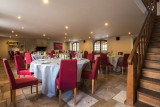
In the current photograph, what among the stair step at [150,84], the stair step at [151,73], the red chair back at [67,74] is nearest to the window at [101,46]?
the stair step at [151,73]

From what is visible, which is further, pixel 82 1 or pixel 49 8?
pixel 49 8

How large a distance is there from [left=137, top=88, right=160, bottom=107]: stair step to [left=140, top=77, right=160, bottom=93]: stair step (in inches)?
3.6

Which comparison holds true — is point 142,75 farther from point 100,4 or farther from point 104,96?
point 100,4

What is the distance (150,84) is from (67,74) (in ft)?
5.64

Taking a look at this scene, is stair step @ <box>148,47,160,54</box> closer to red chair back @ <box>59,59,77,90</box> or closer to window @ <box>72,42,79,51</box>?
red chair back @ <box>59,59,77,90</box>

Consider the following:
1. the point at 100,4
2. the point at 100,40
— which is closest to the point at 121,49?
the point at 100,40

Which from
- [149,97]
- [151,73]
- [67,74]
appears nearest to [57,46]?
[67,74]

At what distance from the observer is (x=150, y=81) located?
1.80 metres

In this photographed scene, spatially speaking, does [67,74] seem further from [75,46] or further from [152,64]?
[75,46]

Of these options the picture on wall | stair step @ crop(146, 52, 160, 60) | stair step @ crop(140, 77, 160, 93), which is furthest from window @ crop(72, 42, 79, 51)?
stair step @ crop(140, 77, 160, 93)

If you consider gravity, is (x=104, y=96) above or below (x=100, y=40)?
below

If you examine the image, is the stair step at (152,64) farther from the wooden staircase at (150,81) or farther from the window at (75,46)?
the window at (75,46)

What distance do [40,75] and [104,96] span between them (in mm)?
1690

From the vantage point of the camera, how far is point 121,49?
9.05 metres
